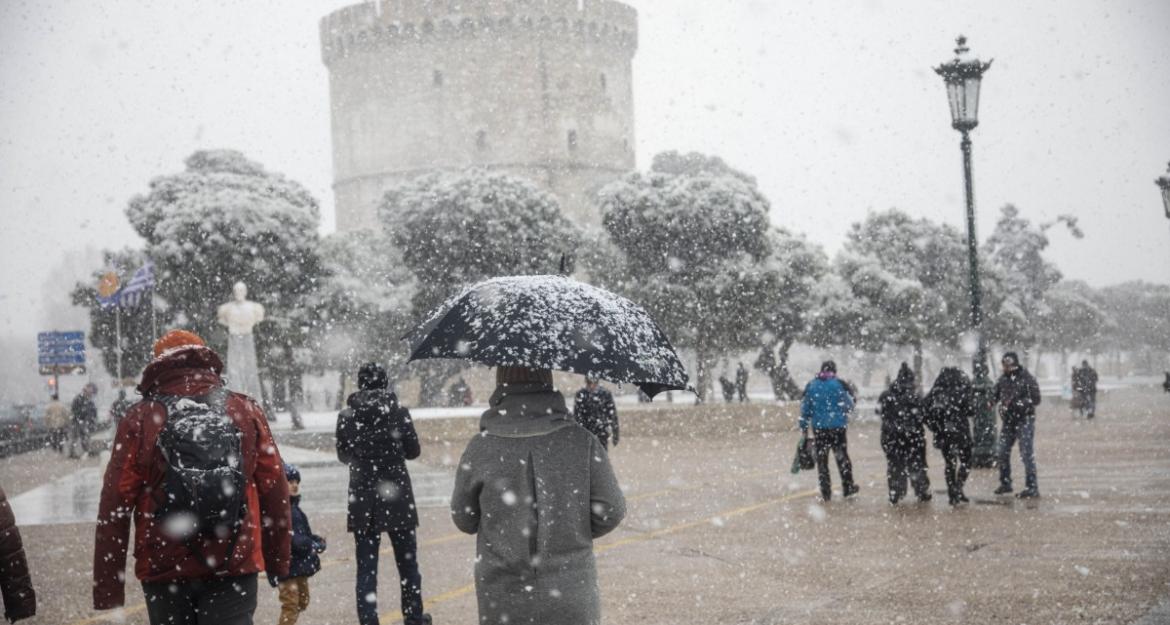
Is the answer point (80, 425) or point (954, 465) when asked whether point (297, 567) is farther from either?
point (80, 425)

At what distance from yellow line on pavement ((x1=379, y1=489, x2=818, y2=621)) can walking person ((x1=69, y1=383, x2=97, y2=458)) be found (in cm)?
1642

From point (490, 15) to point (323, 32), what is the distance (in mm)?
9721

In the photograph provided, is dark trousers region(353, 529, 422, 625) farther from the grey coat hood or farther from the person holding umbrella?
the grey coat hood

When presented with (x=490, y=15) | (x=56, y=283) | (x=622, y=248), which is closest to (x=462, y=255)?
(x=622, y=248)

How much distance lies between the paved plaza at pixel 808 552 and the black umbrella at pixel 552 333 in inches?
105

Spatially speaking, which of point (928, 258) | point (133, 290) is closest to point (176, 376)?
point (133, 290)

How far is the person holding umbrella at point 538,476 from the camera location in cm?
399

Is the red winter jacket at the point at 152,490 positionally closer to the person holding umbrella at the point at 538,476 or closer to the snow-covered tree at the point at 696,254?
the person holding umbrella at the point at 538,476

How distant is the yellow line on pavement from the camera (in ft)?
24.6

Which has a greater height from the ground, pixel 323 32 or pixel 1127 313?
pixel 323 32

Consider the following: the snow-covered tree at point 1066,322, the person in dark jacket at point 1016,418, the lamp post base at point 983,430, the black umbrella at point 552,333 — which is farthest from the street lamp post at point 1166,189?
the snow-covered tree at point 1066,322

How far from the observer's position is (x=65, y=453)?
2708 centimetres

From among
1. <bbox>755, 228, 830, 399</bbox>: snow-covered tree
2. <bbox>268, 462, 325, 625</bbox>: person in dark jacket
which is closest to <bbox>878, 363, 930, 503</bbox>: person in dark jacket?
<bbox>268, 462, 325, 625</bbox>: person in dark jacket

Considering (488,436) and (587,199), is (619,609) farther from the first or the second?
(587,199)
